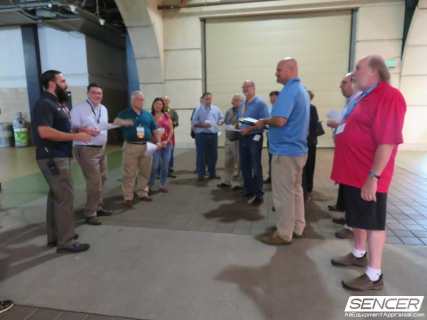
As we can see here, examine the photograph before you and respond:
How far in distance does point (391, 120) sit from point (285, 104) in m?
0.95

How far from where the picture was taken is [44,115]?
8.04 ft

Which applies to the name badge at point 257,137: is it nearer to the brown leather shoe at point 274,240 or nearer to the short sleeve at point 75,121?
the brown leather shoe at point 274,240

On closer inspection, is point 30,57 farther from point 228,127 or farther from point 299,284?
point 299,284

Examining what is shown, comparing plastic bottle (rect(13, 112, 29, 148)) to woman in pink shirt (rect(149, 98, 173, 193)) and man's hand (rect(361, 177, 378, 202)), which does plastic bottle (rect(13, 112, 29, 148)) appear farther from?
man's hand (rect(361, 177, 378, 202))

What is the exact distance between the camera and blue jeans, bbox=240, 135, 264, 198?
3891 mm

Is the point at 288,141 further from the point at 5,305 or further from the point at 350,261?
the point at 5,305

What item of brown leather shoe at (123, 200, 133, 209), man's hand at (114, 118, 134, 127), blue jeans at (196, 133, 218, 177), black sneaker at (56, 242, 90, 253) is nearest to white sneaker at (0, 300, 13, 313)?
black sneaker at (56, 242, 90, 253)

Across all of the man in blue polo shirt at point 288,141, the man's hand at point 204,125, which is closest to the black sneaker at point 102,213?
the man in blue polo shirt at point 288,141

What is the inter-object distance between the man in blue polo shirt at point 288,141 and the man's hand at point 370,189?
0.83 meters

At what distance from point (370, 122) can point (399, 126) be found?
0.17 m

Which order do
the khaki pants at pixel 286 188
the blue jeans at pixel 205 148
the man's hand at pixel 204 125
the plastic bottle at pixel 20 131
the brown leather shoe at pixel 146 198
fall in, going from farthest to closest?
the plastic bottle at pixel 20 131
the blue jeans at pixel 205 148
the man's hand at pixel 204 125
the brown leather shoe at pixel 146 198
the khaki pants at pixel 286 188

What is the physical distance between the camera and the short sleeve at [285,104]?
2576 mm

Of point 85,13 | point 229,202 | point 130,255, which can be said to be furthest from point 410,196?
point 85,13

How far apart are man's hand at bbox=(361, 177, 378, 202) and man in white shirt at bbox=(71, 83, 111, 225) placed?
254 cm
